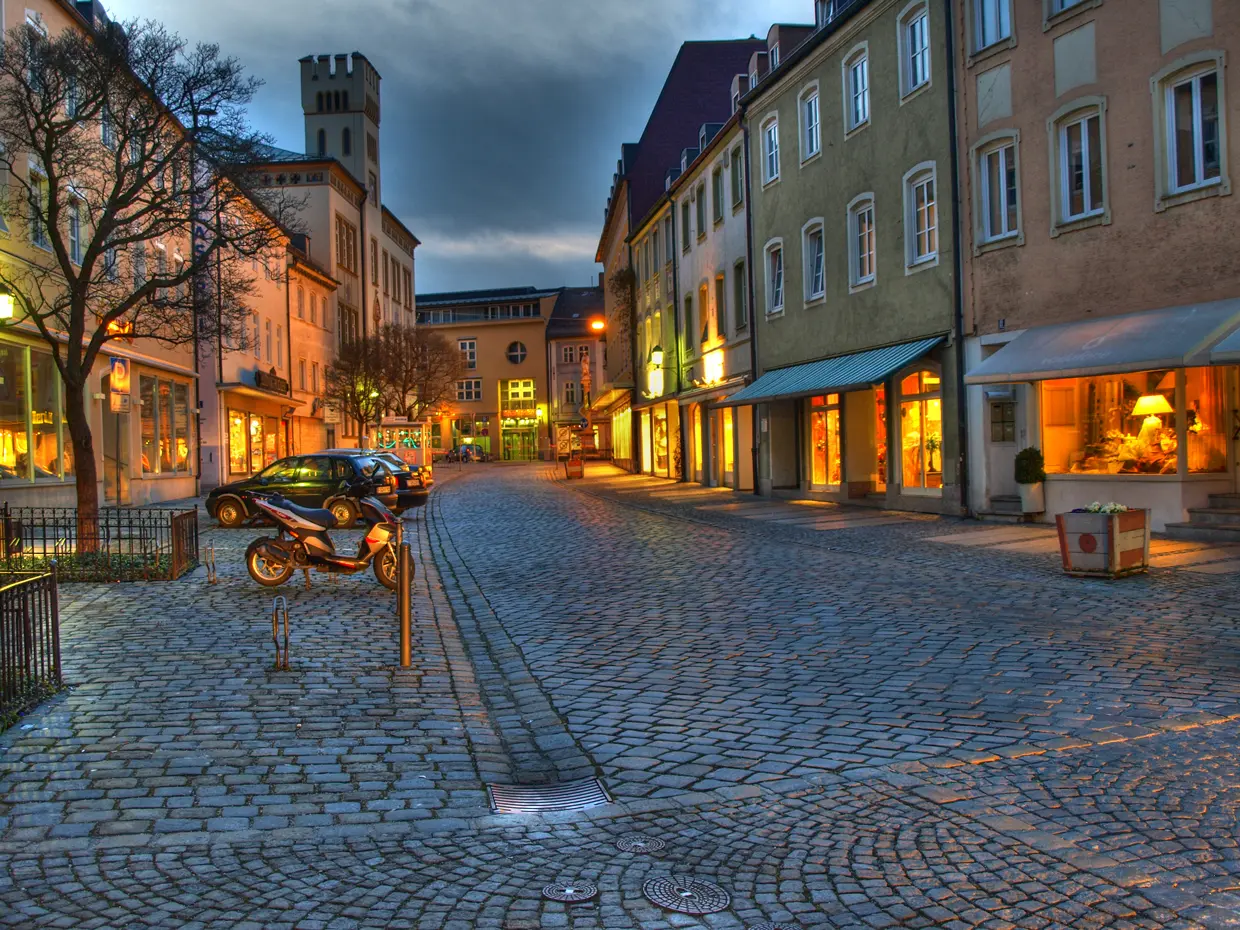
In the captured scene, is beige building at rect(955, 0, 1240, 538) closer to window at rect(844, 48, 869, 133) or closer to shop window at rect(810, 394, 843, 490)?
window at rect(844, 48, 869, 133)

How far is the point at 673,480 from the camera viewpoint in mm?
39656

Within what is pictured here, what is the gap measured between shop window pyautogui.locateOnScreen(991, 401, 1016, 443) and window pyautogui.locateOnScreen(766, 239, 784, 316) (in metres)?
9.65

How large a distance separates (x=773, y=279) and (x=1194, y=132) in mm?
13600

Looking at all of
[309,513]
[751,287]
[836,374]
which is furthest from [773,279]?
[309,513]

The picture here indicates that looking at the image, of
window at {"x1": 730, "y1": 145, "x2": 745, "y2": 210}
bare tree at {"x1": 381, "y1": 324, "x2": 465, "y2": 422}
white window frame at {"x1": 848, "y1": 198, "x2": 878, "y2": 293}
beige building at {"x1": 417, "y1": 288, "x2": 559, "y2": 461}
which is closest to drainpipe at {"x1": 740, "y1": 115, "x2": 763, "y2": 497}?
window at {"x1": 730, "y1": 145, "x2": 745, "y2": 210}

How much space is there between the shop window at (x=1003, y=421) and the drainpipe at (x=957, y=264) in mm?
780

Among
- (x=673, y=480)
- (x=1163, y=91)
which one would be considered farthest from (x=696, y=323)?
(x=1163, y=91)

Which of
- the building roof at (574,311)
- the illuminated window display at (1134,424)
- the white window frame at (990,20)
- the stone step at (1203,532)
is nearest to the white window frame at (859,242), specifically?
the white window frame at (990,20)

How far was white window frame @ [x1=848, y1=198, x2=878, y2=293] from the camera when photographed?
22.3 metres

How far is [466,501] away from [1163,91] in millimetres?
20971

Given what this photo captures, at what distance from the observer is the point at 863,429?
2420cm

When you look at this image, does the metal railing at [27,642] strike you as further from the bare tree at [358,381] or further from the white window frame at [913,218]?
the bare tree at [358,381]

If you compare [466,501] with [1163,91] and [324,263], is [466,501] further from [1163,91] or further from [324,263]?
[324,263]

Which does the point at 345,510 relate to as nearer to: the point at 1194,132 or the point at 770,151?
the point at 770,151
